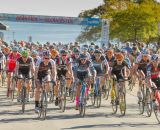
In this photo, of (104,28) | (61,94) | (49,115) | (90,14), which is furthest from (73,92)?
(90,14)

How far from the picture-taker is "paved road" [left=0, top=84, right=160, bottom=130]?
50.6 ft

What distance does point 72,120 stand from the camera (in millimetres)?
16609

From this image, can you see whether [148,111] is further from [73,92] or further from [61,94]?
[73,92]

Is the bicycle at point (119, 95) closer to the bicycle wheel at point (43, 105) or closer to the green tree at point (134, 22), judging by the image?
the bicycle wheel at point (43, 105)

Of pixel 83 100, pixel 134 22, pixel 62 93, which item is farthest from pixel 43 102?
pixel 134 22

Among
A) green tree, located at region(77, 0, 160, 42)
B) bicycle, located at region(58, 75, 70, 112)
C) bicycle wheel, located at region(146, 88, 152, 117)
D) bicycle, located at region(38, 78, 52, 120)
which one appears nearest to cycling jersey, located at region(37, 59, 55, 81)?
bicycle, located at region(38, 78, 52, 120)

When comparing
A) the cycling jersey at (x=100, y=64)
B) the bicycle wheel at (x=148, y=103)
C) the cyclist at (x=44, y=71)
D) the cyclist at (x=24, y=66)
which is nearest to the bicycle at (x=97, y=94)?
the cycling jersey at (x=100, y=64)

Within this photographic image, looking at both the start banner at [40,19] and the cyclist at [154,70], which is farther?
the start banner at [40,19]

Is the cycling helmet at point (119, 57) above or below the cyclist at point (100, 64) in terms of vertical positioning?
above

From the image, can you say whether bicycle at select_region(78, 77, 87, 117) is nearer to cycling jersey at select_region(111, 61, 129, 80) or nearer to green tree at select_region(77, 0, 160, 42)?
cycling jersey at select_region(111, 61, 129, 80)

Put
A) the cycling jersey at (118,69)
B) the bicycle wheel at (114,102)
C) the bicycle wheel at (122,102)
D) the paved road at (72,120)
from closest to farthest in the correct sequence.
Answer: the paved road at (72,120)
the bicycle wheel at (122,102)
the cycling jersey at (118,69)
the bicycle wheel at (114,102)

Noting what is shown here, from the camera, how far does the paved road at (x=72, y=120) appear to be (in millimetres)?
15414

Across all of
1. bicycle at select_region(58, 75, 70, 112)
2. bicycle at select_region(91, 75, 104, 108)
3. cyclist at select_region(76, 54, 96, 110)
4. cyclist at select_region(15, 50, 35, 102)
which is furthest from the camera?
bicycle at select_region(91, 75, 104, 108)

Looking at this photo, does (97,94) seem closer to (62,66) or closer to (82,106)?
(62,66)
